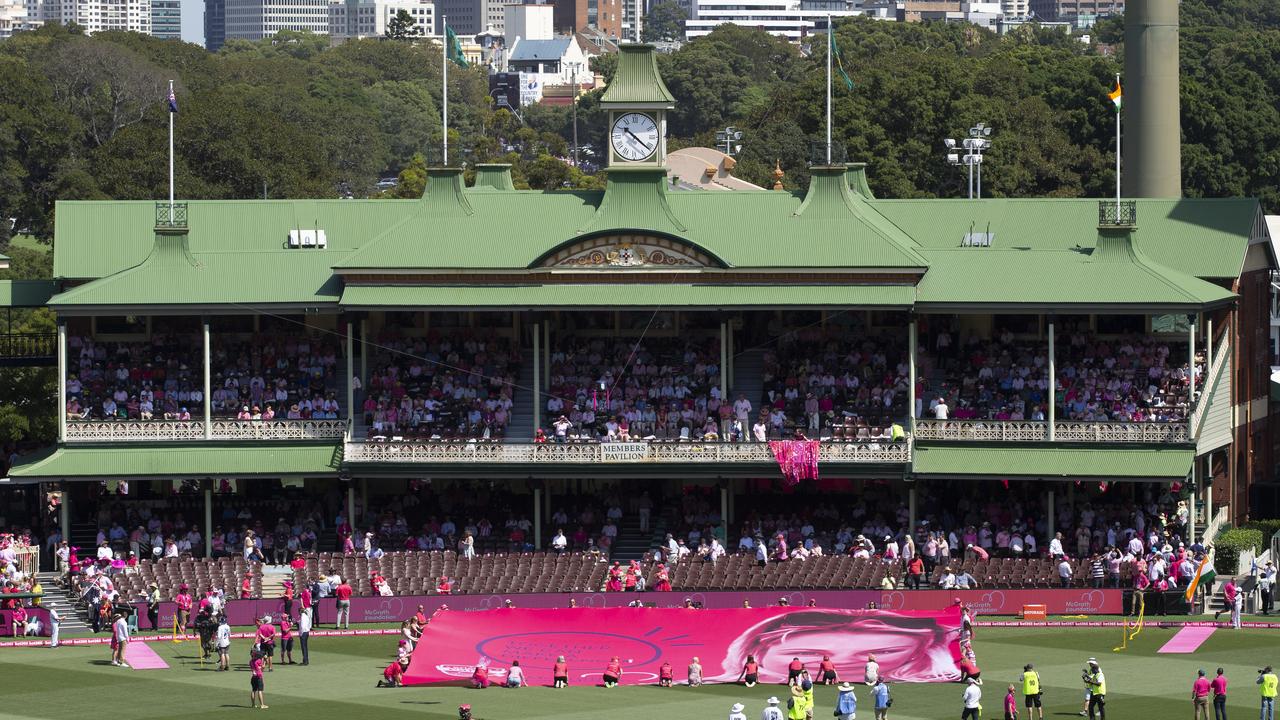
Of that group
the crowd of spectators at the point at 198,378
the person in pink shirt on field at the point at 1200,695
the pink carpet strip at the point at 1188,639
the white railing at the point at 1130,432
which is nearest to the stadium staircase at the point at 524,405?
the crowd of spectators at the point at 198,378

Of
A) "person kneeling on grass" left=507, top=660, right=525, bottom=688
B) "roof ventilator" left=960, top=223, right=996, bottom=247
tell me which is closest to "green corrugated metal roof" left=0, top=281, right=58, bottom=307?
"person kneeling on grass" left=507, top=660, right=525, bottom=688

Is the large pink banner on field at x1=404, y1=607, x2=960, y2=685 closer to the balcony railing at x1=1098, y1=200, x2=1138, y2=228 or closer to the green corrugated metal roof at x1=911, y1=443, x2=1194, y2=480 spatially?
the green corrugated metal roof at x1=911, y1=443, x2=1194, y2=480

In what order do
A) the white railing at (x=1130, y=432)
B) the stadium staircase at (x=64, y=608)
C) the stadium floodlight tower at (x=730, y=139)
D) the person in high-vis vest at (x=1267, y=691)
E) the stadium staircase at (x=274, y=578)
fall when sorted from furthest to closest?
1. the stadium floodlight tower at (x=730, y=139)
2. the white railing at (x=1130, y=432)
3. the stadium staircase at (x=274, y=578)
4. the stadium staircase at (x=64, y=608)
5. the person in high-vis vest at (x=1267, y=691)

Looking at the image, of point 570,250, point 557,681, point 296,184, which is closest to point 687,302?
point 570,250

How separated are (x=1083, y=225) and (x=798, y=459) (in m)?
14.1

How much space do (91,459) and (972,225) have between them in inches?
1093

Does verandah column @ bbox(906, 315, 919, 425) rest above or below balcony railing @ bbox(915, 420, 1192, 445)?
above

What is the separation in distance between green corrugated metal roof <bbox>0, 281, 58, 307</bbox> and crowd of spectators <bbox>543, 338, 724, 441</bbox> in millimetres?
15529

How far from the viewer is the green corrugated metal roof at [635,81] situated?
7844 cm

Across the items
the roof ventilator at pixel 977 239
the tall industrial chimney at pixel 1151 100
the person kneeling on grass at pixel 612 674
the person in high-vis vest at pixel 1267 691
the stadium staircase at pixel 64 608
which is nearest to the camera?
the person in high-vis vest at pixel 1267 691

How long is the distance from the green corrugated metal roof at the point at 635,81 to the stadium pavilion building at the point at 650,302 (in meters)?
0.12

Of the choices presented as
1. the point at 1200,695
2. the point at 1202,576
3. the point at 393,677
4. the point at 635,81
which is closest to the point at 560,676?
the point at 393,677

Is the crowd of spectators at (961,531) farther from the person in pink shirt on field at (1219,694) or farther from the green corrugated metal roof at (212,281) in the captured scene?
the person in pink shirt on field at (1219,694)

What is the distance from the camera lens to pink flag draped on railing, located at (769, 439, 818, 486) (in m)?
74.2
